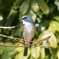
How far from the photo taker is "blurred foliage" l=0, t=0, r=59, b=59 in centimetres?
267

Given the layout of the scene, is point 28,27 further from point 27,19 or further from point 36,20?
point 36,20

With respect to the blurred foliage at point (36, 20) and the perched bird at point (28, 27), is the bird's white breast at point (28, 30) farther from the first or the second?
the blurred foliage at point (36, 20)

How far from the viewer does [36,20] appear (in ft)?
9.82

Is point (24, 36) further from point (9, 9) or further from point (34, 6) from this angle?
point (9, 9)

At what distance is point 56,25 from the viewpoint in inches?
110

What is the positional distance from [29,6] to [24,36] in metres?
0.35

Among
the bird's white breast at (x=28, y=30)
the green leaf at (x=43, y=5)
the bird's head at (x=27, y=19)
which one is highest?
the green leaf at (x=43, y=5)

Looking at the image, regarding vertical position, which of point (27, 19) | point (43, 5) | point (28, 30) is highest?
point (43, 5)

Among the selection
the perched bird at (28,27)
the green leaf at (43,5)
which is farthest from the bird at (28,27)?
the green leaf at (43,5)

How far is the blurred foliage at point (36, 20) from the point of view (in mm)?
2674

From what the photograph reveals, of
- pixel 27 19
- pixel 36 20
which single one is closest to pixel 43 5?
pixel 27 19

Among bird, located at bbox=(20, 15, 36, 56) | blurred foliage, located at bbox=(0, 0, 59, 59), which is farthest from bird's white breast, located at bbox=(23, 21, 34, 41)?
blurred foliage, located at bbox=(0, 0, 59, 59)

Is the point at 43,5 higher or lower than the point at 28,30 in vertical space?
higher

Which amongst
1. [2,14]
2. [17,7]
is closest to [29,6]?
[17,7]
